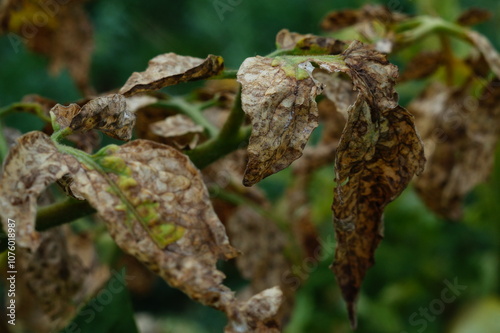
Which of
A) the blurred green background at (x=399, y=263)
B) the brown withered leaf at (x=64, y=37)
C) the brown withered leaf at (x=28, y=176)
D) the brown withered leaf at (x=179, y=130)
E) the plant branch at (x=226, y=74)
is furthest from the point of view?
the blurred green background at (x=399, y=263)

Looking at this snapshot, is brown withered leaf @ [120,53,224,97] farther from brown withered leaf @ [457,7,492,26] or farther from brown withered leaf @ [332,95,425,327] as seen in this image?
brown withered leaf @ [457,7,492,26]

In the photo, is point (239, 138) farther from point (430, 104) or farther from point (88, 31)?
point (88, 31)

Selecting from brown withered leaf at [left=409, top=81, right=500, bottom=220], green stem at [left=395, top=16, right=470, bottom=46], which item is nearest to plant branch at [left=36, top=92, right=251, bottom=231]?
green stem at [left=395, top=16, right=470, bottom=46]

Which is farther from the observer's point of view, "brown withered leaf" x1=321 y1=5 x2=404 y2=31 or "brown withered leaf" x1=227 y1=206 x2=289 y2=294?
"brown withered leaf" x1=227 y1=206 x2=289 y2=294

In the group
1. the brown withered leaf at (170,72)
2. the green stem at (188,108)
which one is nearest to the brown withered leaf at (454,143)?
the green stem at (188,108)

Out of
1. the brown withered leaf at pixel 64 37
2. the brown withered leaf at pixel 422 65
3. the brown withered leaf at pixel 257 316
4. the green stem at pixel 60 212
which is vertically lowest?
the brown withered leaf at pixel 422 65

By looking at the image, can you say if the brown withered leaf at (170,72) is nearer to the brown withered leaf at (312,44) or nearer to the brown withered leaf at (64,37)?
the brown withered leaf at (312,44)

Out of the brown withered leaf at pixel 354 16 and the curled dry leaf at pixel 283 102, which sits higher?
the curled dry leaf at pixel 283 102
